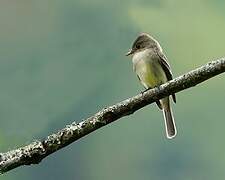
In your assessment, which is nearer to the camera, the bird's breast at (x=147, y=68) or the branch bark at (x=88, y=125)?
the branch bark at (x=88, y=125)

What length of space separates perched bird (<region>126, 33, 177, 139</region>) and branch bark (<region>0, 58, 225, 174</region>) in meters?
1.22

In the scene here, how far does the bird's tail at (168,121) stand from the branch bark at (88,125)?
45.0 inches

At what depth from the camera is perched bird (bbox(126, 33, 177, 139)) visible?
2641 millimetres

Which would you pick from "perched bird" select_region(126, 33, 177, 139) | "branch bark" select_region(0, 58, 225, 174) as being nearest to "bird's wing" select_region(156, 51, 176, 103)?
"perched bird" select_region(126, 33, 177, 139)

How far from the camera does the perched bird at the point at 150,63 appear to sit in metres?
2.64

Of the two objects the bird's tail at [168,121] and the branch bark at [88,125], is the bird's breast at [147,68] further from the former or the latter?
the branch bark at [88,125]

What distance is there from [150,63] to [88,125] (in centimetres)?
132

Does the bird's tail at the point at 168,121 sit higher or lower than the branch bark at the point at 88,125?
higher

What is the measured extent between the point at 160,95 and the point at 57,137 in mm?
257

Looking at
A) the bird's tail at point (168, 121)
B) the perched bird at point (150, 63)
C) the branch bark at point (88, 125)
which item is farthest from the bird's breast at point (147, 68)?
the branch bark at point (88, 125)

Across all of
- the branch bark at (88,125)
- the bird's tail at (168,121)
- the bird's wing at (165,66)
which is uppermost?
the bird's wing at (165,66)

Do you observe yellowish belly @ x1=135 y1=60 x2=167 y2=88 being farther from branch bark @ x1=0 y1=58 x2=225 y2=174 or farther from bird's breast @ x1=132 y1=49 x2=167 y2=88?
branch bark @ x1=0 y1=58 x2=225 y2=174

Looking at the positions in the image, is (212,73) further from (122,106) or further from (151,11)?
(151,11)

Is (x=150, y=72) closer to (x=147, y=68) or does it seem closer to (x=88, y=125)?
(x=147, y=68)
